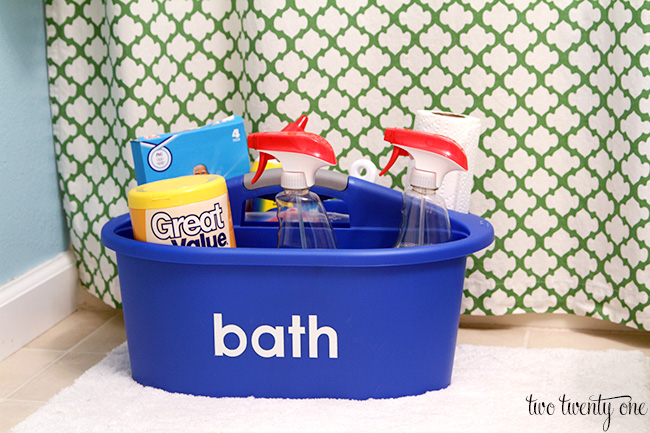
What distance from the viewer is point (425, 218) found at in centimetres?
80

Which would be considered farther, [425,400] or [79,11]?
[79,11]

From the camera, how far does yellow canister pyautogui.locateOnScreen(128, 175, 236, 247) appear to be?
74 cm

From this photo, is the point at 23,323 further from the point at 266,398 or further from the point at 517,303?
the point at 517,303

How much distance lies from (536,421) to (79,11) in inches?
33.7

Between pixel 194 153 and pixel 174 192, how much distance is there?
132mm

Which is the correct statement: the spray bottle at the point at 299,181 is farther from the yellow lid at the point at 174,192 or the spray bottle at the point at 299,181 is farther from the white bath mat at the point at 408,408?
the white bath mat at the point at 408,408

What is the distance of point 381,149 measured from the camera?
3.29 ft

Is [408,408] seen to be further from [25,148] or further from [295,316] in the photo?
[25,148]

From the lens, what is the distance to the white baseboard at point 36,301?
96 cm

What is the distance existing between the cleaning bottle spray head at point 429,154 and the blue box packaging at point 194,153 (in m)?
0.22

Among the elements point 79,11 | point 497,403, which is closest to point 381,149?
point 497,403
